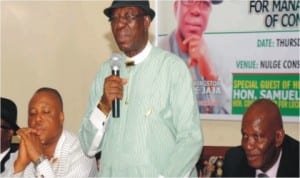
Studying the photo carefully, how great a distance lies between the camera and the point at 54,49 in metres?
4.31

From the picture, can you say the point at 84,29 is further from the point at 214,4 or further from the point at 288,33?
the point at 288,33

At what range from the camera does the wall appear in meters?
4.23

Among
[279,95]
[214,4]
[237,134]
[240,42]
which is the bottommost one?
[237,134]

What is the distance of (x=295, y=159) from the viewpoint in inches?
103

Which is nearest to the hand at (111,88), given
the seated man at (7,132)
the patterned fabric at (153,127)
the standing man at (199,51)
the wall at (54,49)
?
the patterned fabric at (153,127)

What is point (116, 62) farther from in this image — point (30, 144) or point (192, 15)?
point (192, 15)

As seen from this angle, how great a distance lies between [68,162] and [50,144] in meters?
0.13

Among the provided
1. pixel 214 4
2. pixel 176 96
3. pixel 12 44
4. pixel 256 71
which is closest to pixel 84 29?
pixel 12 44

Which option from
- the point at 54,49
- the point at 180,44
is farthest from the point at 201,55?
the point at 54,49

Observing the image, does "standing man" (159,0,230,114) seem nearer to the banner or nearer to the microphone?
the banner

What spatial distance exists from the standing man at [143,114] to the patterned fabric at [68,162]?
0.21 meters

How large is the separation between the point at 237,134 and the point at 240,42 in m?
0.61

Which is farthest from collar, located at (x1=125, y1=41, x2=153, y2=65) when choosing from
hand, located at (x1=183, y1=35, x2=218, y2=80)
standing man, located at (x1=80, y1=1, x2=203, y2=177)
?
hand, located at (x1=183, y1=35, x2=218, y2=80)

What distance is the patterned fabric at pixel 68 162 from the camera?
2.84m
